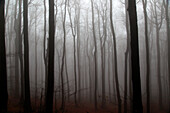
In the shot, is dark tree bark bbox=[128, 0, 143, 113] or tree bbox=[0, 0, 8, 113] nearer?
dark tree bark bbox=[128, 0, 143, 113]

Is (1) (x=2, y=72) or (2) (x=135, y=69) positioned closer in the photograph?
(2) (x=135, y=69)

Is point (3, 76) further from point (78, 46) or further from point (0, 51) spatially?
point (78, 46)

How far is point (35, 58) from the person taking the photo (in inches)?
398

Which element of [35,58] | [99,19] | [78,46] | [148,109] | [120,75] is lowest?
[148,109]

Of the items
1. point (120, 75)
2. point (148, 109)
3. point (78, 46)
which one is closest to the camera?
point (148, 109)

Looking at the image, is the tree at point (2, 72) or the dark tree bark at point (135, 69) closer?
the dark tree bark at point (135, 69)

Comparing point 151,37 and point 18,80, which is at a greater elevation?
point 151,37

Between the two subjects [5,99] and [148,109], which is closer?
[5,99]

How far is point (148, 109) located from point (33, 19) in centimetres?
987

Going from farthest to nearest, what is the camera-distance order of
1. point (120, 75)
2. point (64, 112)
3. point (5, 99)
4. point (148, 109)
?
point (120, 75) → point (148, 109) → point (64, 112) → point (5, 99)

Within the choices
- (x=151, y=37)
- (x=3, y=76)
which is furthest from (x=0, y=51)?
(x=151, y=37)

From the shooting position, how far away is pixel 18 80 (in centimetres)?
813

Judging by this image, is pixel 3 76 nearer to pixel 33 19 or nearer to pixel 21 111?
pixel 21 111

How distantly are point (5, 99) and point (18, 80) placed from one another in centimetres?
450
